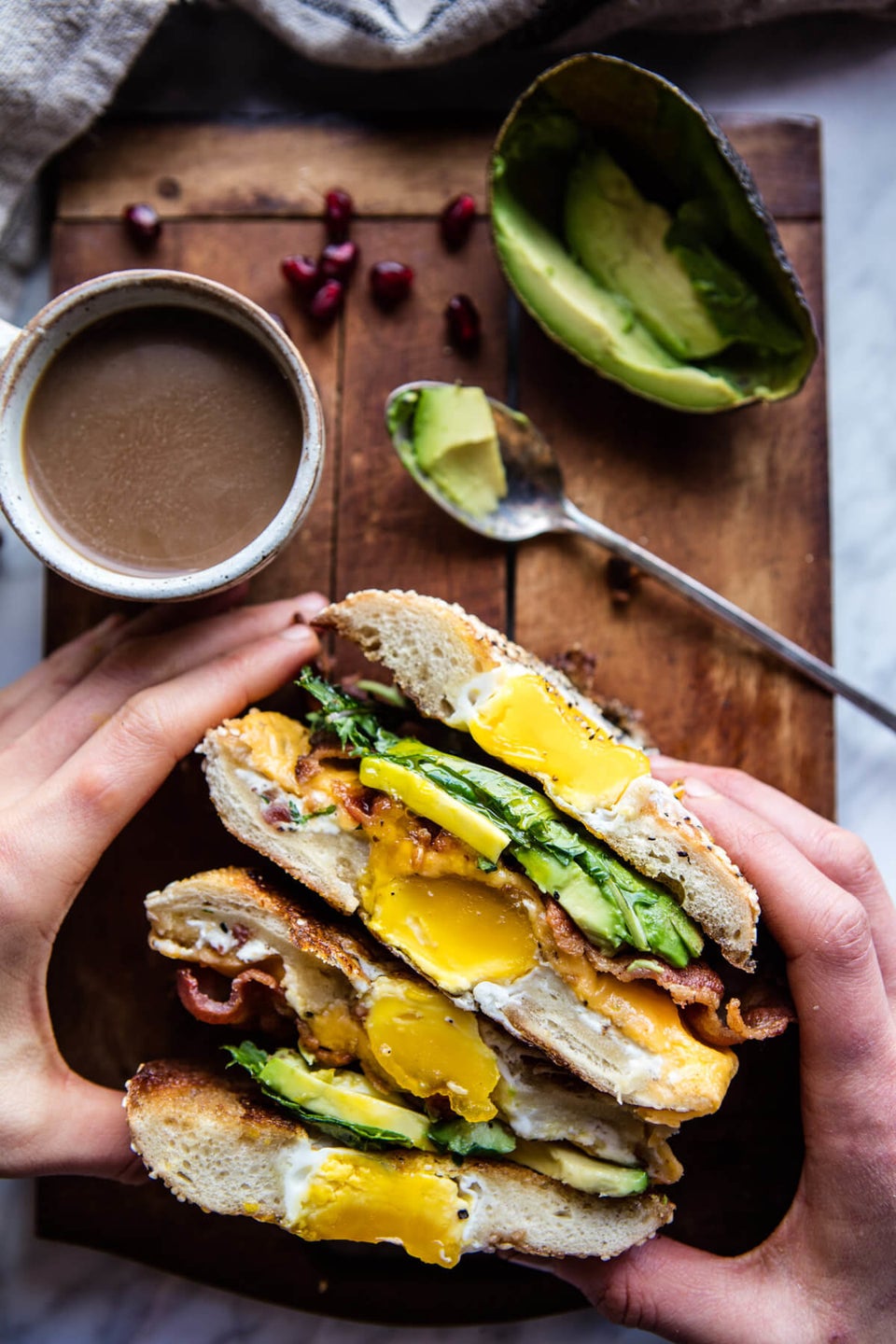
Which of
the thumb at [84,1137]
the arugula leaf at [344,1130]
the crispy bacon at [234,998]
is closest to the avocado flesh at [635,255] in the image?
the crispy bacon at [234,998]

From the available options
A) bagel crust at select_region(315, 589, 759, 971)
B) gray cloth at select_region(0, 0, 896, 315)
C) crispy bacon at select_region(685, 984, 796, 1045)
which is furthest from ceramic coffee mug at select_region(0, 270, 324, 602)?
crispy bacon at select_region(685, 984, 796, 1045)

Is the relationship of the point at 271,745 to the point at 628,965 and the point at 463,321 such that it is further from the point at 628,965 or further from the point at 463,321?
the point at 463,321

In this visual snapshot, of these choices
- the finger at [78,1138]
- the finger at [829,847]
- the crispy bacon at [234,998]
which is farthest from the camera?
the finger at [829,847]

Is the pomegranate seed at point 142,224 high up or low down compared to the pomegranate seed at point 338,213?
down

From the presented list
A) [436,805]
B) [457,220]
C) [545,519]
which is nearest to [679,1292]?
[436,805]

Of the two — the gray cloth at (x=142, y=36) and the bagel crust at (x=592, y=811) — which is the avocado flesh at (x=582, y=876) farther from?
the gray cloth at (x=142, y=36)

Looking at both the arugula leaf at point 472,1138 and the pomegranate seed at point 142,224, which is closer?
the arugula leaf at point 472,1138
